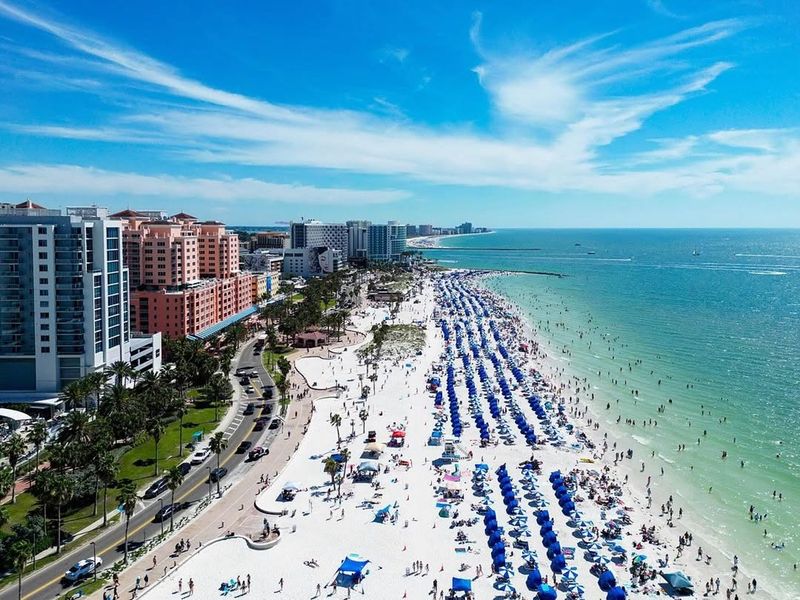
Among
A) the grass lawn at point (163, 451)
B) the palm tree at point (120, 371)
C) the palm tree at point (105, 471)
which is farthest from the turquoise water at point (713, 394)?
the palm tree at point (120, 371)

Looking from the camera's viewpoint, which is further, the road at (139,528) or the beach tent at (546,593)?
the road at (139,528)

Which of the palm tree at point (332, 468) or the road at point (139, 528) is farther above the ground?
the palm tree at point (332, 468)

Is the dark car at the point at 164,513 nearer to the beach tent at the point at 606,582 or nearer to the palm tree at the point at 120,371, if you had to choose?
the palm tree at the point at 120,371

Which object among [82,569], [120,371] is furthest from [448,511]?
[120,371]

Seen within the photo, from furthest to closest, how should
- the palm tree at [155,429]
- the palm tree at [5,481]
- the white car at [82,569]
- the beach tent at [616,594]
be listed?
1. the palm tree at [155,429]
2. the palm tree at [5,481]
3. the white car at [82,569]
4. the beach tent at [616,594]

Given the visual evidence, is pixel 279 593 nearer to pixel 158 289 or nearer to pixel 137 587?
pixel 137 587

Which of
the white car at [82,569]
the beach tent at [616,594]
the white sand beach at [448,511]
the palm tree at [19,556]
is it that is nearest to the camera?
the palm tree at [19,556]

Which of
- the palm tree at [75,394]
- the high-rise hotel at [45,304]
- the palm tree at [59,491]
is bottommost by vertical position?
the palm tree at [59,491]
